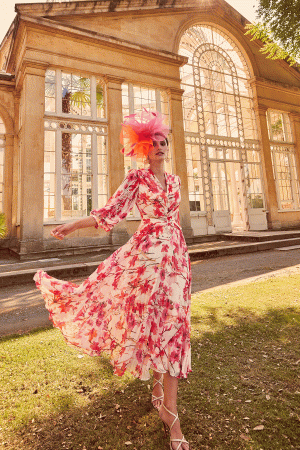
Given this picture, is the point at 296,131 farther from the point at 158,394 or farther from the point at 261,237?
the point at 158,394

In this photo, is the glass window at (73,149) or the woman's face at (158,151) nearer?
the woman's face at (158,151)

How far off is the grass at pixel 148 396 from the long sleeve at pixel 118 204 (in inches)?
49.3

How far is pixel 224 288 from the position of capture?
14.8 feet

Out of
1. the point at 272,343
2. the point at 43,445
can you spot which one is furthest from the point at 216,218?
the point at 43,445

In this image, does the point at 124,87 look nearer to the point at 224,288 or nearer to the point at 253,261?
the point at 253,261

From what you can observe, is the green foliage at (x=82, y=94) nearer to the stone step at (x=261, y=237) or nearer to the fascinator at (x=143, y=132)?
the stone step at (x=261, y=237)

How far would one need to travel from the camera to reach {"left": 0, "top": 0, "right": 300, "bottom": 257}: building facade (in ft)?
29.3

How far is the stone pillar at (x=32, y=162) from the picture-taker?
8.33 m

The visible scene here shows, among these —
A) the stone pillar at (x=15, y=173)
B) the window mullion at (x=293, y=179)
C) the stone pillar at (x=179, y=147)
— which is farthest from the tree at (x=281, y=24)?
the stone pillar at (x=15, y=173)

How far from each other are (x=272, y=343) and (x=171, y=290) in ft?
5.18

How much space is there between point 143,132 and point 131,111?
9.63m

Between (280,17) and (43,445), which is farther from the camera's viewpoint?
(280,17)

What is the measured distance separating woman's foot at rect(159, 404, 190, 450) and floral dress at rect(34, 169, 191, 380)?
21cm

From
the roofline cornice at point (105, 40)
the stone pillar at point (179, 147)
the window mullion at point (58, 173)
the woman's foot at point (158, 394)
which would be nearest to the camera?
the woman's foot at point (158, 394)
